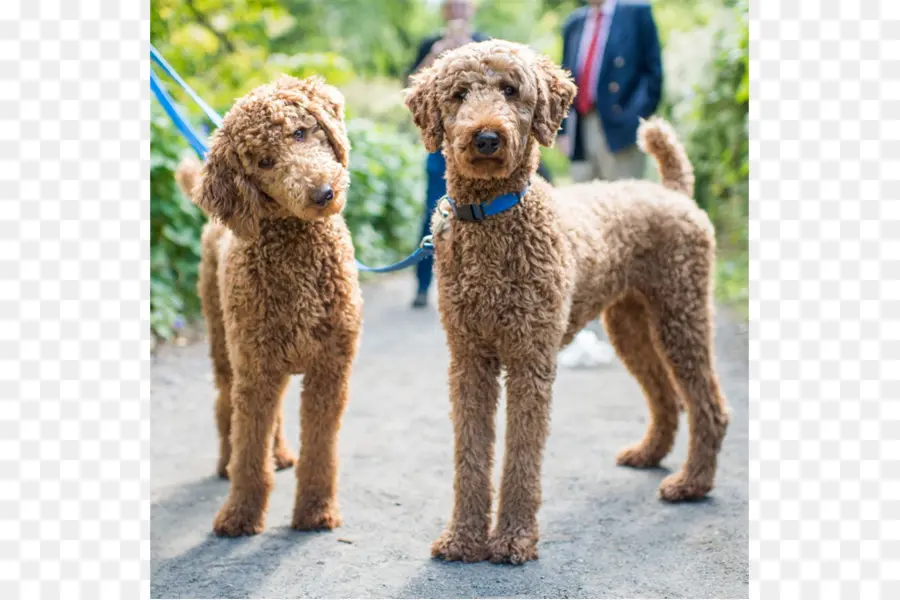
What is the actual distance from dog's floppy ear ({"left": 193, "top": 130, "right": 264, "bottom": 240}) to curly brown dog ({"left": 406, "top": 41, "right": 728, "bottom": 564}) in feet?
2.24

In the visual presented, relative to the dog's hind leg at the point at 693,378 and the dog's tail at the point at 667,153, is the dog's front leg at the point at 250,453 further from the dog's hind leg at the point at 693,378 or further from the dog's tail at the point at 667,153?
the dog's tail at the point at 667,153

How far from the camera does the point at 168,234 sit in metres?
6.96

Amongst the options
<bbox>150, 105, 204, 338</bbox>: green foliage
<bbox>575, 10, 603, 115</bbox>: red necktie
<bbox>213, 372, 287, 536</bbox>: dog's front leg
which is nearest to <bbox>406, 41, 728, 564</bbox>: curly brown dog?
<bbox>213, 372, 287, 536</bbox>: dog's front leg

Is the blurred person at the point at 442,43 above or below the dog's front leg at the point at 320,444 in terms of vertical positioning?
above

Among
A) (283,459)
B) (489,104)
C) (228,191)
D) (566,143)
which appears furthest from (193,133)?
(566,143)

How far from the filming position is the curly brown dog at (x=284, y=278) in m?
3.28

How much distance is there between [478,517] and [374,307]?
549cm

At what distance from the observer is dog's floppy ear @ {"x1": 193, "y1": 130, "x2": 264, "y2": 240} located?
11.0ft

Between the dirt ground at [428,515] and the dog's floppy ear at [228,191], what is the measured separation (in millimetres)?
1347

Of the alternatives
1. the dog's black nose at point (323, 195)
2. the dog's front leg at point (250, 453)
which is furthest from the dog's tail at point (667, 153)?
the dog's front leg at point (250, 453)

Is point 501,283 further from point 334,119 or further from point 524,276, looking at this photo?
point 334,119

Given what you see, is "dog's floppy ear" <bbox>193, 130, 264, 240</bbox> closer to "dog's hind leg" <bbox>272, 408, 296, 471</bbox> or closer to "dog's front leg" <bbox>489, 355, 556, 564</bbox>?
"dog's front leg" <bbox>489, 355, 556, 564</bbox>

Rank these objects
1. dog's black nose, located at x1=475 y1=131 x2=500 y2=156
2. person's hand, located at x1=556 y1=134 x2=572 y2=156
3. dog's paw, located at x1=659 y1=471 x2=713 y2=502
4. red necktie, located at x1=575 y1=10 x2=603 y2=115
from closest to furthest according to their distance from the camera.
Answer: dog's black nose, located at x1=475 y1=131 x2=500 y2=156, dog's paw, located at x1=659 y1=471 x2=713 y2=502, red necktie, located at x1=575 y1=10 x2=603 y2=115, person's hand, located at x1=556 y1=134 x2=572 y2=156

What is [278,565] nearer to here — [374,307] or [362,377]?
[362,377]
